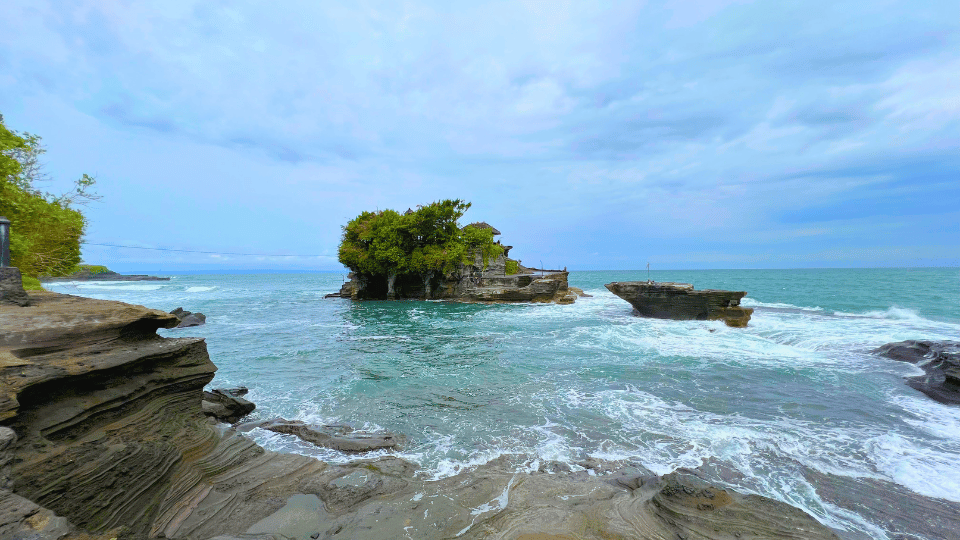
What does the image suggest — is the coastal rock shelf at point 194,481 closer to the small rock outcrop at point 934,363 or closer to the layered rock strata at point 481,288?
the small rock outcrop at point 934,363

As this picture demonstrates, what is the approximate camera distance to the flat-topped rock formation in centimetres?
2438

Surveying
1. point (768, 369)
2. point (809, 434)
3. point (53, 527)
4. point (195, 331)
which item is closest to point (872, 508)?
point (809, 434)

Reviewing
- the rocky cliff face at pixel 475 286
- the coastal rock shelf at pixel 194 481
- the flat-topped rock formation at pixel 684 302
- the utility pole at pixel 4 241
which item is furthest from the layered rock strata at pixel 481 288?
the utility pole at pixel 4 241

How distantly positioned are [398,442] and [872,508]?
26.3 ft

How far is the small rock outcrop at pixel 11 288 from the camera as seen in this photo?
6.08 m

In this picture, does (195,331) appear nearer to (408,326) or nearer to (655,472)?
(408,326)

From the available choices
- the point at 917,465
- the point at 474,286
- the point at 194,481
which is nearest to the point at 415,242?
the point at 474,286

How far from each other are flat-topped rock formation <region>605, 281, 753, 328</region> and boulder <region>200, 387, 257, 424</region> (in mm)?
24851

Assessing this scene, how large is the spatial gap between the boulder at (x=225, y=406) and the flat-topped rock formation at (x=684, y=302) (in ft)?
81.5

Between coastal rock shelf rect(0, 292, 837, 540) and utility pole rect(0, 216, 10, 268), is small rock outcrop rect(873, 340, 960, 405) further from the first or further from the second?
utility pole rect(0, 216, 10, 268)

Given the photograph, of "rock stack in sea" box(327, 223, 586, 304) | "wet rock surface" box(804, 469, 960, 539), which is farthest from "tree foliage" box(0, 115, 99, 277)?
"rock stack in sea" box(327, 223, 586, 304)

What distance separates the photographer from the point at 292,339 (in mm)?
20203

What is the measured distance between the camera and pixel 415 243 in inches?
1622

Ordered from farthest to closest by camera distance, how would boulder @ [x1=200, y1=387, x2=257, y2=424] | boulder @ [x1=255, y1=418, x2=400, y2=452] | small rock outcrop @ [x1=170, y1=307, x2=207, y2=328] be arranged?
small rock outcrop @ [x1=170, y1=307, x2=207, y2=328] < boulder @ [x1=200, y1=387, x2=257, y2=424] < boulder @ [x1=255, y1=418, x2=400, y2=452]
